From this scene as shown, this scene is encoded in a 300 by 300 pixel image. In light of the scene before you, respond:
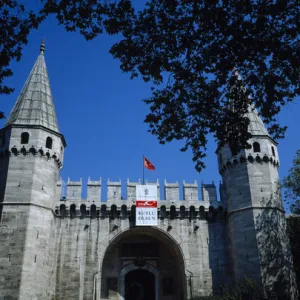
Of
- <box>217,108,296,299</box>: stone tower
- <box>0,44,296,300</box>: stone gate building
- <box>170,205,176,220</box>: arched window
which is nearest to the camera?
<box>0,44,296,300</box>: stone gate building

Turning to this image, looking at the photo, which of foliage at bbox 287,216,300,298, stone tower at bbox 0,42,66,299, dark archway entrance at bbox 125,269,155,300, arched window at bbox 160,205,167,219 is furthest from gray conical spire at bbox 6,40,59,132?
foliage at bbox 287,216,300,298

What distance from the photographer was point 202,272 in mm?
22453

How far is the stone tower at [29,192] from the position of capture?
62.8 ft

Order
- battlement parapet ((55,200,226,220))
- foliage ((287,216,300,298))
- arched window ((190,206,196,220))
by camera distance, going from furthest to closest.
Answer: foliage ((287,216,300,298)), arched window ((190,206,196,220)), battlement parapet ((55,200,226,220))

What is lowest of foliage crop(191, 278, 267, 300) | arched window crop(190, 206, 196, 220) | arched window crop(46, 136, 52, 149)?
foliage crop(191, 278, 267, 300)

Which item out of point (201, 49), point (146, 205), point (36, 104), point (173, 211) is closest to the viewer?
point (201, 49)

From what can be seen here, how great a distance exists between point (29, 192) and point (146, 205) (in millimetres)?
6974

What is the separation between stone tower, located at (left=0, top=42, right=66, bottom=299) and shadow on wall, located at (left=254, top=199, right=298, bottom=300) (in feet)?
38.9

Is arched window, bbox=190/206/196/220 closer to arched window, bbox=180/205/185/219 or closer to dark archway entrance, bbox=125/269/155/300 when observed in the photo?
arched window, bbox=180/205/185/219

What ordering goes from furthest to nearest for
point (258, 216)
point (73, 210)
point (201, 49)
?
point (73, 210) → point (258, 216) → point (201, 49)

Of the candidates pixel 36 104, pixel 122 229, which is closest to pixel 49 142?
pixel 36 104

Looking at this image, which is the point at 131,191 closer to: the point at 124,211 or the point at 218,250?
the point at 124,211

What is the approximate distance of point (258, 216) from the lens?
21781 mm

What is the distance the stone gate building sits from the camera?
20.3 metres
